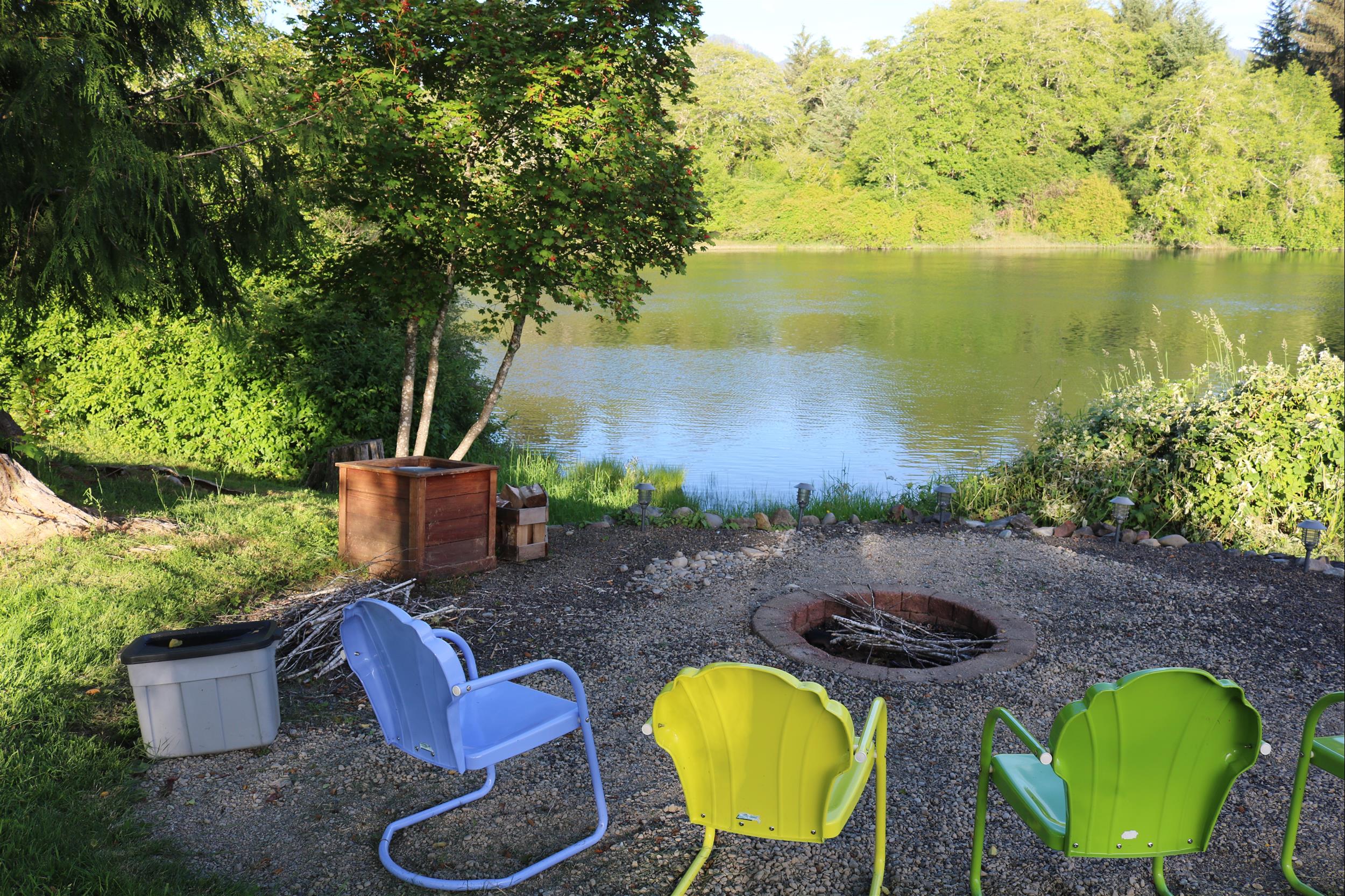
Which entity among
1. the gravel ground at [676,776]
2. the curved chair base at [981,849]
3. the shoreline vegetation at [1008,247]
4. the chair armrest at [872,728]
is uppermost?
the shoreline vegetation at [1008,247]

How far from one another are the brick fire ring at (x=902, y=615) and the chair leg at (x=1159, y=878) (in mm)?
1445

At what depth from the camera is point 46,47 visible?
160 inches

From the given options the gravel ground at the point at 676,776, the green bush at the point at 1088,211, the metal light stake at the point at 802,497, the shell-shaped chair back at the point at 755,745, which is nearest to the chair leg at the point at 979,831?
the gravel ground at the point at 676,776

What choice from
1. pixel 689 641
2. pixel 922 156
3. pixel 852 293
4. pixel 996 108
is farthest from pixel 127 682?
pixel 996 108

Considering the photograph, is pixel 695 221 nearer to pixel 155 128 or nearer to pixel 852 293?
pixel 155 128

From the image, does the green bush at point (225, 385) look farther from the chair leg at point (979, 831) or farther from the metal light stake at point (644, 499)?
the chair leg at point (979, 831)

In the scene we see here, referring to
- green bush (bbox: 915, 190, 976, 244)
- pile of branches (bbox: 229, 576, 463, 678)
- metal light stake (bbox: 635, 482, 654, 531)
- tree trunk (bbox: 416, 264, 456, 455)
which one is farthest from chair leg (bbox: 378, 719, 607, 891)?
green bush (bbox: 915, 190, 976, 244)

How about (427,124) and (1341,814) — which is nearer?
(1341,814)

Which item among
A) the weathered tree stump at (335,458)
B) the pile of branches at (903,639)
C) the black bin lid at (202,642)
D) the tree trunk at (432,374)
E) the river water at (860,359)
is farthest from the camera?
the river water at (860,359)

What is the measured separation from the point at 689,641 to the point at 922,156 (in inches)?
1761

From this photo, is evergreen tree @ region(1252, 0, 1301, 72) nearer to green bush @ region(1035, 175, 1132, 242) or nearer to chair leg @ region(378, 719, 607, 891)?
green bush @ region(1035, 175, 1132, 242)

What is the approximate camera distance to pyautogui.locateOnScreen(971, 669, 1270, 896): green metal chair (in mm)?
1978

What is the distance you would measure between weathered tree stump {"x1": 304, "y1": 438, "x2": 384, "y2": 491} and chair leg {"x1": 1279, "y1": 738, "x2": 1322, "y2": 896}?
5.70 metres

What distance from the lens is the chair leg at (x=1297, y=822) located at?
222cm
